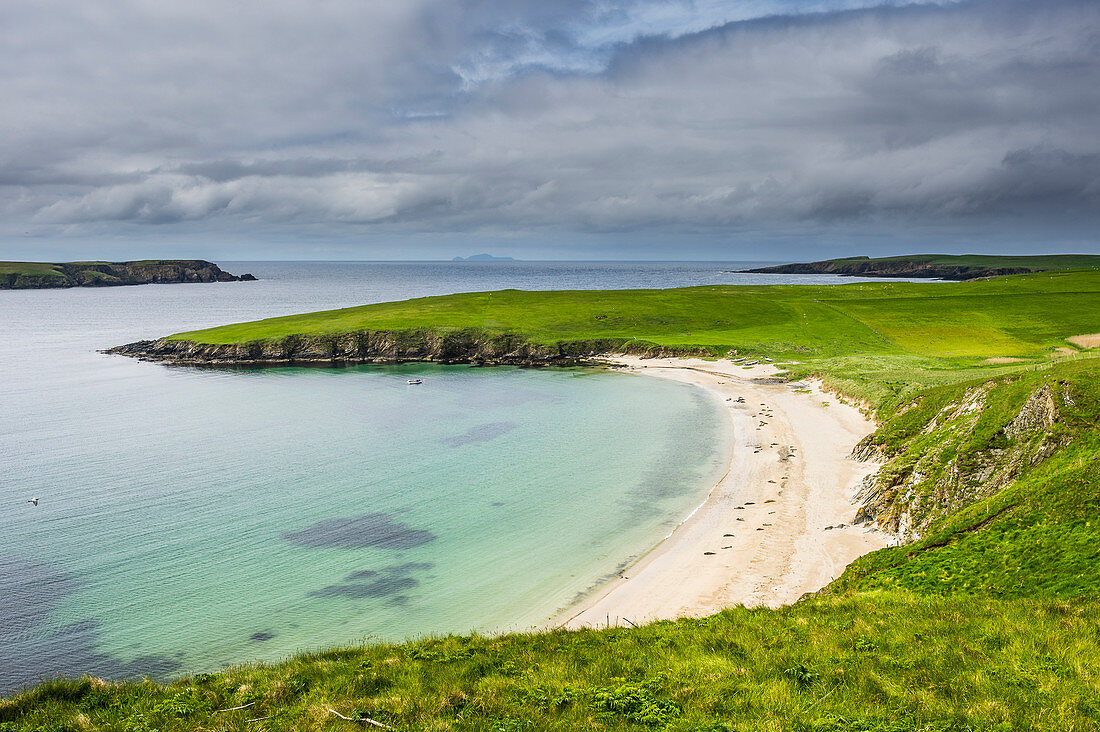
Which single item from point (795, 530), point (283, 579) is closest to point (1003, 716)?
point (795, 530)

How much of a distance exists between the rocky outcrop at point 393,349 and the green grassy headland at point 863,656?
70.6 metres

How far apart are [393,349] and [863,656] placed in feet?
325

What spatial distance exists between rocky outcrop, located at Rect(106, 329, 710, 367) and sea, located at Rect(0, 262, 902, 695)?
23.1 metres

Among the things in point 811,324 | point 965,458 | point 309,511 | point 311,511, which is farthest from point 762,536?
point 811,324

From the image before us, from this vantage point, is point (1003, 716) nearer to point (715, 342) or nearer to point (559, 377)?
point (559, 377)

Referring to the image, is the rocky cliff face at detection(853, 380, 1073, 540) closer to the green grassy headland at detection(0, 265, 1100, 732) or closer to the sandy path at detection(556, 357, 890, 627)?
the green grassy headland at detection(0, 265, 1100, 732)

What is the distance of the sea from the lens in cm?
2456

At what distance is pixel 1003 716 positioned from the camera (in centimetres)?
1056

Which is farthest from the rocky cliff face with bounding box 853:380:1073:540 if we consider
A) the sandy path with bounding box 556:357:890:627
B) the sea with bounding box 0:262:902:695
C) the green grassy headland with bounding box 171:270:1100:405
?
the green grassy headland with bounding box 171:270:1100:405

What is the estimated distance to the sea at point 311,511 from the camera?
24.6 m

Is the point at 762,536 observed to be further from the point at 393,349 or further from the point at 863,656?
the point at 393,349

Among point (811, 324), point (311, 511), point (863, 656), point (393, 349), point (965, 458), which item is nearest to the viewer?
point (863, 656)

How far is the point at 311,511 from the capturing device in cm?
3738

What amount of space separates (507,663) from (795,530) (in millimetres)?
22655
